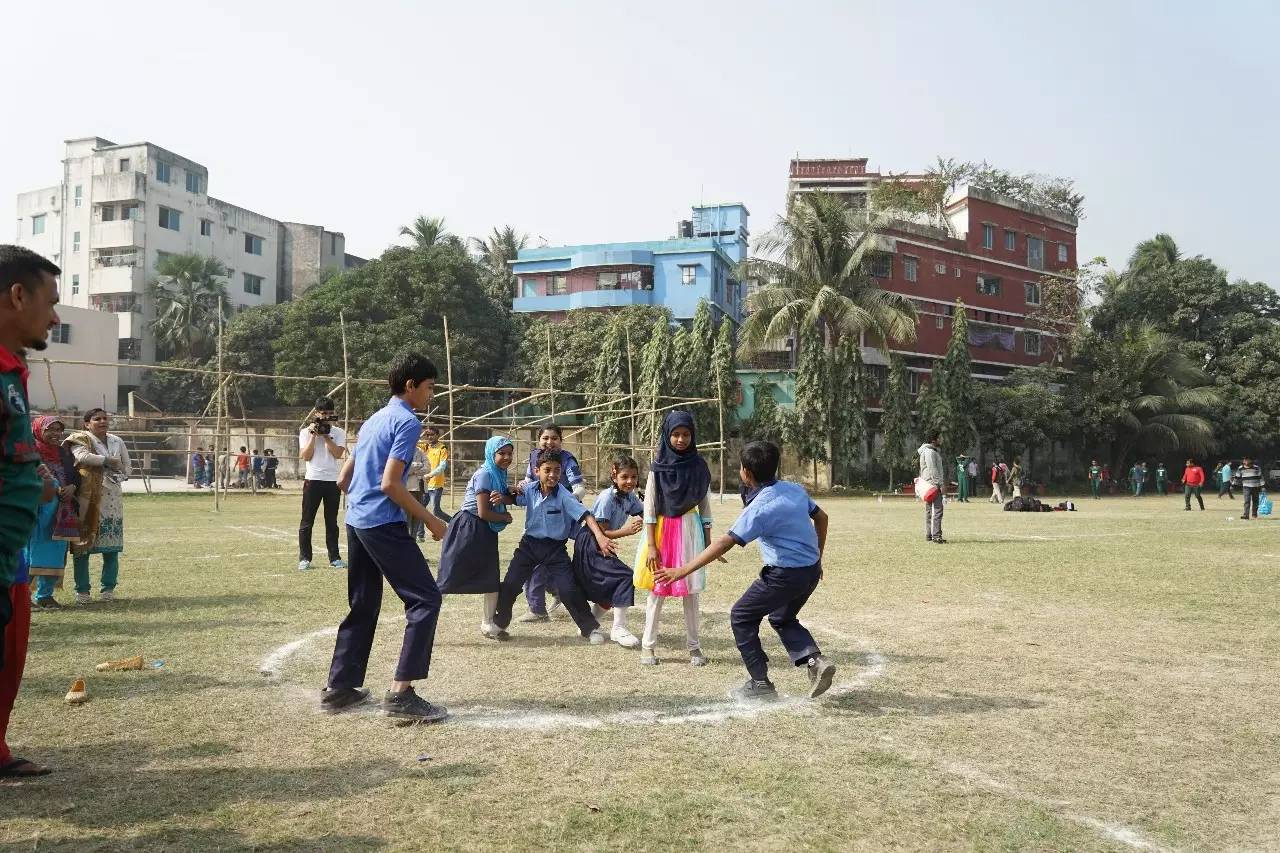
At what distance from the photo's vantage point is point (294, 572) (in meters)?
11.1

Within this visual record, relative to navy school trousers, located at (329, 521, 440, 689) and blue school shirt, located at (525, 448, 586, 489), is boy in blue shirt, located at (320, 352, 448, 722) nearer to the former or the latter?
navy school trousers, located at (329, 521, 440, 689)

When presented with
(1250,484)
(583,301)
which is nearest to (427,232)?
(583,301)

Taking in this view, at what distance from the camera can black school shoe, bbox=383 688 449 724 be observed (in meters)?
5.04

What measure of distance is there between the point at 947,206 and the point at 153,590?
51.3 m

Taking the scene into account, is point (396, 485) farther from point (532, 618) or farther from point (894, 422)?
point (894, 422)

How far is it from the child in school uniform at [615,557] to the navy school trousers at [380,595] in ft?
7.46

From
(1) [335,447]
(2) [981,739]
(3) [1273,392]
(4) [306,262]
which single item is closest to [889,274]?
(3) [1273,392]

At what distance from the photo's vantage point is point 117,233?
2061 inches

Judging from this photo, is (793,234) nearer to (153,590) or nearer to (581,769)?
(153,590)

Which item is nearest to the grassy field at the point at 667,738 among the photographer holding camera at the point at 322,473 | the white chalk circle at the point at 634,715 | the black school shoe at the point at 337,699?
the white chalk circle at the point at 634,715

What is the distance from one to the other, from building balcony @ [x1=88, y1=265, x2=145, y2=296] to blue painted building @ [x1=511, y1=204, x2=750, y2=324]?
2006 cm

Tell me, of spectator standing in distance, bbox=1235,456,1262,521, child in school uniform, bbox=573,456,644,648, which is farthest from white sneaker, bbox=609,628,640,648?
spectator standing in distance, bbox=1235,456,1262,521

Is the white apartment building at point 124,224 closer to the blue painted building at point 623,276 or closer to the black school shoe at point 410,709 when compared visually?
the blue painted building at point 623,276

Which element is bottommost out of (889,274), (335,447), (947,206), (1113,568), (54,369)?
(1113,568)
